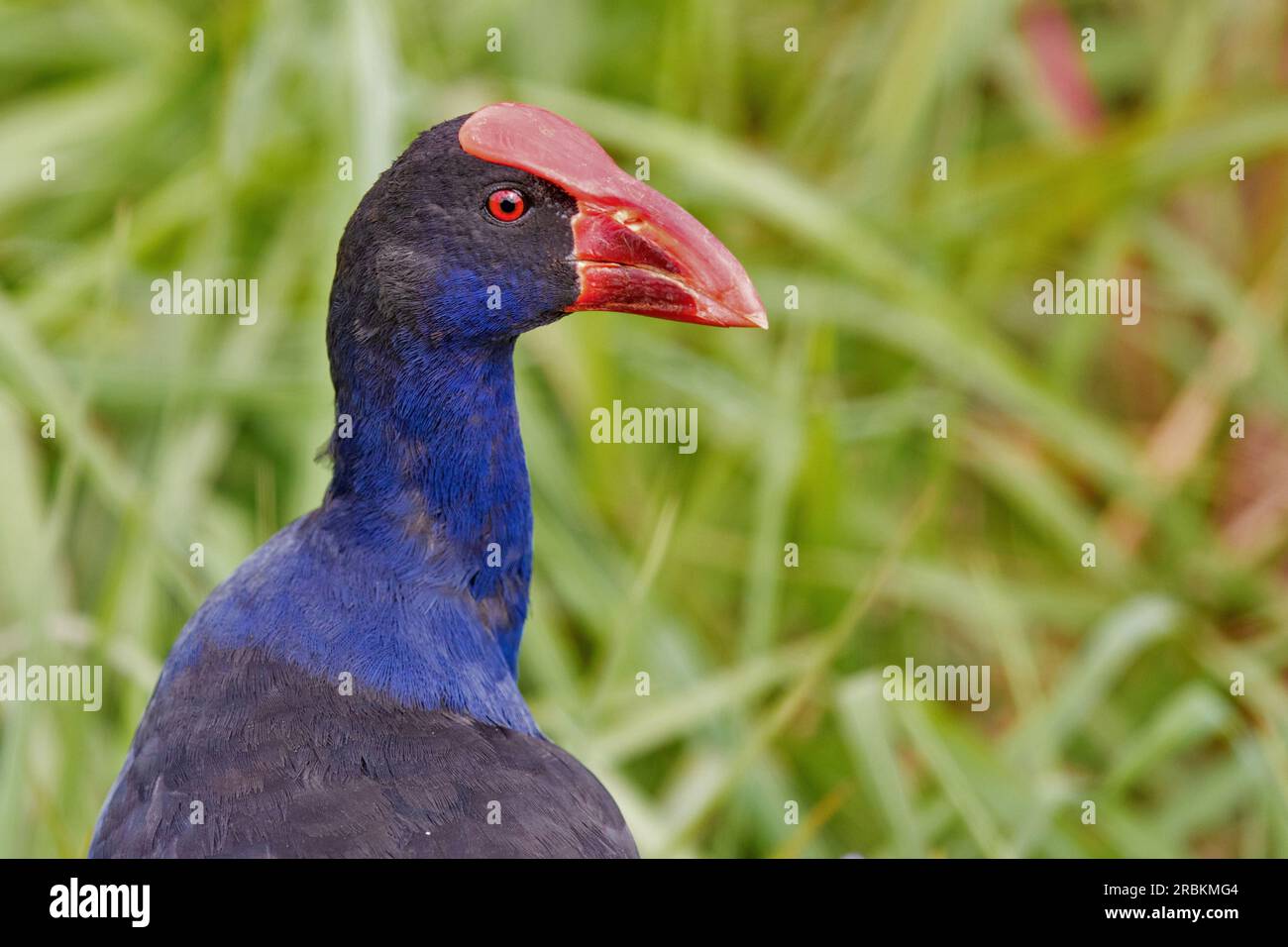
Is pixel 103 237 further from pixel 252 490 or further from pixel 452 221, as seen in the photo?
pixel 452 221

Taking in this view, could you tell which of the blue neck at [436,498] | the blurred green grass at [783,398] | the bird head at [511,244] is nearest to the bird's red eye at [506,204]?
the bird head at [511,244]

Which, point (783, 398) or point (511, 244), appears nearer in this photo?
point (511, 244)

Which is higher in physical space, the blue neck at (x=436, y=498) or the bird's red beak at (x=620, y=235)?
the bird's red beak at (x=620, y=235)

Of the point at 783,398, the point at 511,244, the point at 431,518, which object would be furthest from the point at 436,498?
the point at 783,398

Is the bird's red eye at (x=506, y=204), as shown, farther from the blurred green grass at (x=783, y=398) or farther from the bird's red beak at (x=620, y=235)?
the blurred green grass at (x=783, y=398)

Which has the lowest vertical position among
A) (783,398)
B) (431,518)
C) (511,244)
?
(431,518)

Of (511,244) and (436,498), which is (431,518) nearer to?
(436,498)
